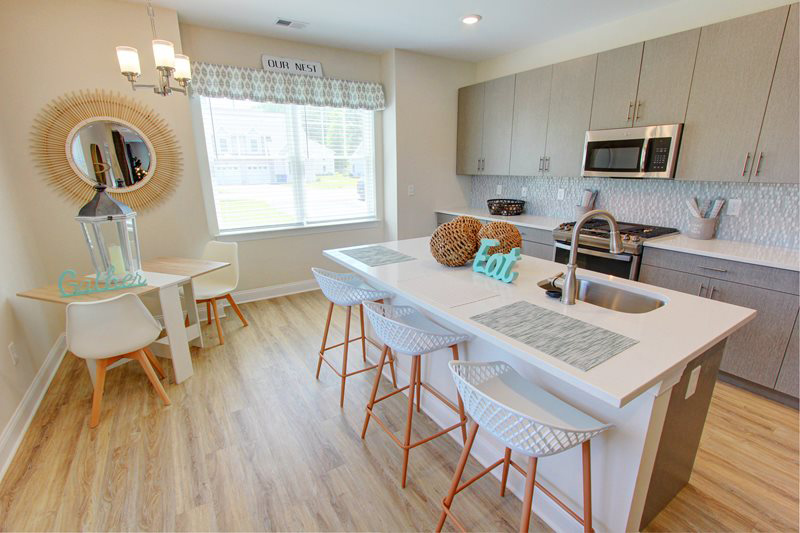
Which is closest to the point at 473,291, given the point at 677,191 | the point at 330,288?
the point at 330,288

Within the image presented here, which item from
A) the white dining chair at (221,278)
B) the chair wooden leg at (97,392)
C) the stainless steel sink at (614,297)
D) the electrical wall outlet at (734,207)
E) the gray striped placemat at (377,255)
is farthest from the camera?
the white dining chair at (221,278)

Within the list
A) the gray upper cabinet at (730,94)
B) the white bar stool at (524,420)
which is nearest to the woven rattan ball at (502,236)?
the white bar stool at (524,420)

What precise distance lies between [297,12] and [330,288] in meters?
2.34

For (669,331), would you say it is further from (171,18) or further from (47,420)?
(171,18)

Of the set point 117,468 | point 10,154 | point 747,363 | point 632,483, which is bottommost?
point 117,468

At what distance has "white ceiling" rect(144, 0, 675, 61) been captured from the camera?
9.21ft

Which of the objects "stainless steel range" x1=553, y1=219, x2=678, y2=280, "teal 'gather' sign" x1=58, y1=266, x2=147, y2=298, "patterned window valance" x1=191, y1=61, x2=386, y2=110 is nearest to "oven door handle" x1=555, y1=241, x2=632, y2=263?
"stainless steel range" x1=553, y1=219, x2=678, y2=280

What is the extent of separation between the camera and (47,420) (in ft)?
7.06

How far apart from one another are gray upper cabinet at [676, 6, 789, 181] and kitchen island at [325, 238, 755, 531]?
153 cm

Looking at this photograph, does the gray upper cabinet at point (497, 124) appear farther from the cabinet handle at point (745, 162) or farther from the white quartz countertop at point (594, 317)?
the white quartz countertop at point (594, 317)

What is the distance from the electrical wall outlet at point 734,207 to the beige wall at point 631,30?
1.25 m

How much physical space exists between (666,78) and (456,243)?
2178 millimetres

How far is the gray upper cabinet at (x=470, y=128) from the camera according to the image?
4.18m

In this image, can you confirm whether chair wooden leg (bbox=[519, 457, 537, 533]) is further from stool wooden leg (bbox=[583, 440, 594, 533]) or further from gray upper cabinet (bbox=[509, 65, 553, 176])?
gray upper cabinet (bbox=[509, 65, 553, 176])
